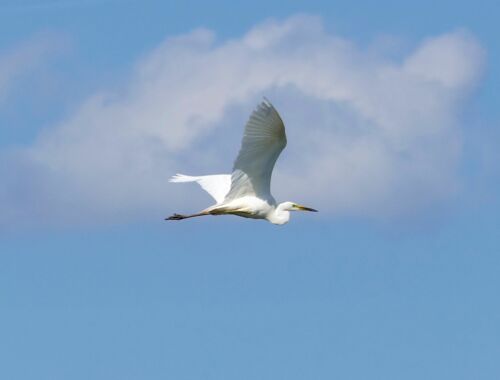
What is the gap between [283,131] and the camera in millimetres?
36875

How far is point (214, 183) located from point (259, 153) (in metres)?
5.27

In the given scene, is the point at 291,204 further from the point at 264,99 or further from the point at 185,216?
the point at 264,99

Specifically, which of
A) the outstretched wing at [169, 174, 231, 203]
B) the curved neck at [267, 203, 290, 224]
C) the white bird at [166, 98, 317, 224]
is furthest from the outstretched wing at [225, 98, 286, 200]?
the outstretched wing at [169, 174, 231, 203]

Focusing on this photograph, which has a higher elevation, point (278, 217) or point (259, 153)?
point (259, 153)

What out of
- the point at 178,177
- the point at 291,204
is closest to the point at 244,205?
the point at 291,204

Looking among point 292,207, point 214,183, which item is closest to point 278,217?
point 292,207

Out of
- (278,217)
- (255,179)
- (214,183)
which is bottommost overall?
(278,217)

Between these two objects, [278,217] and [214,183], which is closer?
[278,217]

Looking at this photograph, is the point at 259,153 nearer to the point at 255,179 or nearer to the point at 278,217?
the point at 255,179

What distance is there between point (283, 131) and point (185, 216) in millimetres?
5305

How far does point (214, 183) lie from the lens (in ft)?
141

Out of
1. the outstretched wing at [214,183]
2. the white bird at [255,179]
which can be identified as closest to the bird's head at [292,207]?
the white bird at [255,179]

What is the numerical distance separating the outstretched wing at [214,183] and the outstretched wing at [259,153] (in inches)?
72.3

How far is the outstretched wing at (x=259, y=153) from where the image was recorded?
36156 millimetres
